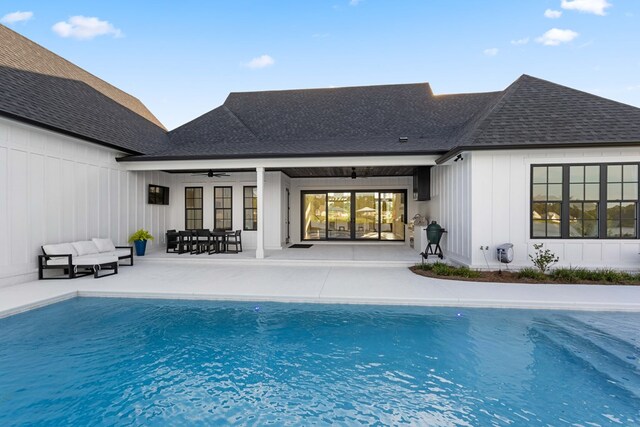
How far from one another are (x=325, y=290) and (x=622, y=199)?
7.74 metres

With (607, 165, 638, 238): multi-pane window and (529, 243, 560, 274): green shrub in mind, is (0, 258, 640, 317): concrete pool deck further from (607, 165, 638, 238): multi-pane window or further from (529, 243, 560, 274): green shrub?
(607, 165, 638, 238): multi-pane window

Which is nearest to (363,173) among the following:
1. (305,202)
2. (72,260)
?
(305,202)

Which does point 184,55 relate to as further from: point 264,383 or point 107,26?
point 264,383

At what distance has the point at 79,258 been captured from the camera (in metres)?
7.85

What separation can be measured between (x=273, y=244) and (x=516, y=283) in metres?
8.54

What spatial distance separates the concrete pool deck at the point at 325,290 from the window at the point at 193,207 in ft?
16.5

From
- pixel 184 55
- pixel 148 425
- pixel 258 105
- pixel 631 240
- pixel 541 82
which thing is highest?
pixel 184 55

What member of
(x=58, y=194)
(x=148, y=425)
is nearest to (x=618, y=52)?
(x=148, y=425)

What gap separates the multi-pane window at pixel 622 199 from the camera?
7.81 meters

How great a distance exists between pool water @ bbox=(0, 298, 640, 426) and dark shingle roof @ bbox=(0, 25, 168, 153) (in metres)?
5.05

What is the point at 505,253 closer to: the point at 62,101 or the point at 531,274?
the point at 531,274

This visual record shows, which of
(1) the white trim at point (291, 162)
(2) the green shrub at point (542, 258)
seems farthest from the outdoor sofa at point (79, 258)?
(2) the green shrub at point (542, 258)

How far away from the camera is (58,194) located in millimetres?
8125

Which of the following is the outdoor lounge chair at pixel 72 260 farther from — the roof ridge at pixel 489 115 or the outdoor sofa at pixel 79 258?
the roof ridge at pixel 489 115
